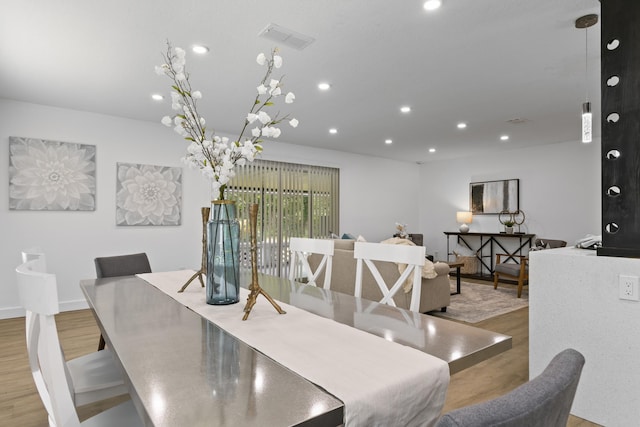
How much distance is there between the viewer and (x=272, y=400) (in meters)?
0.76

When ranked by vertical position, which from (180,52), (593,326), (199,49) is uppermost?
(199,49)

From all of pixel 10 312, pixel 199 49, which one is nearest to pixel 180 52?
pixel 199 49

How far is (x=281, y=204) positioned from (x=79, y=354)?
12.5ft

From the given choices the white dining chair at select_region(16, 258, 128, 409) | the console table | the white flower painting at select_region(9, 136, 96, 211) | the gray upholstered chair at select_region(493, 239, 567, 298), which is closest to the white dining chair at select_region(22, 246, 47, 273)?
the white dining chair at select_region(16, 258, 128, 409)

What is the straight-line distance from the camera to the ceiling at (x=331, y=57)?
90.8 inches

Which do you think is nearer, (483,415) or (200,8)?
(483,415)

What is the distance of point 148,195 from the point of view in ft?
16.1

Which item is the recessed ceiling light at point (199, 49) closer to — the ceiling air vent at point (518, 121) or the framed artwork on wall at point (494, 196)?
the ceiling air vent at point (518, 121)

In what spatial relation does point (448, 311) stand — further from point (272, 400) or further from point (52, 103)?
point (52, 103)

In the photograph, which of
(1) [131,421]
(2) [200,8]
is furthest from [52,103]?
(1) [131,421]

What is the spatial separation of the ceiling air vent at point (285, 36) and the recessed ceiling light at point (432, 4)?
812 mm

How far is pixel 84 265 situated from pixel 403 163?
254 inches

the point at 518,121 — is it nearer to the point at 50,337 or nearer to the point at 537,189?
the point at 537,189

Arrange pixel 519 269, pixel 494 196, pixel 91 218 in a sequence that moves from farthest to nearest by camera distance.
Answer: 1. pixel 494 196
2. pixel 519 269
3. pixel 91 218
